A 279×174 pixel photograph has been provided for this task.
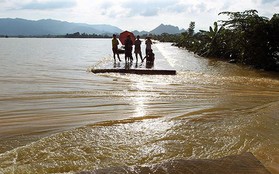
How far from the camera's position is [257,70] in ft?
→ 62.2

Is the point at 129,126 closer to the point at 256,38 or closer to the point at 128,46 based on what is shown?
the point at 128,46

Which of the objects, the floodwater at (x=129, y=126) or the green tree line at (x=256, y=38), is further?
the green tree line at (x=256, y=38)

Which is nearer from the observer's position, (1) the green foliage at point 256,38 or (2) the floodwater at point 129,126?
(2) the floodwater at point 129,126

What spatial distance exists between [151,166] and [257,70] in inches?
628

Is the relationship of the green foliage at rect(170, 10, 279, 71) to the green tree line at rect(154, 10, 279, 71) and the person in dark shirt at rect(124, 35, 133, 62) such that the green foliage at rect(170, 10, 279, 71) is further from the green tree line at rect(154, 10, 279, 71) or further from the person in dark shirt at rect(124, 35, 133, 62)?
the person in dark shirt at rect(124, 35, 133, 62)

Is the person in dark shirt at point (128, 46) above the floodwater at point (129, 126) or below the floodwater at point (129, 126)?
above

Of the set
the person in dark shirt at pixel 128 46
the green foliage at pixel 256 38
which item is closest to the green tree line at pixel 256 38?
the green foliage at pixel 256 38

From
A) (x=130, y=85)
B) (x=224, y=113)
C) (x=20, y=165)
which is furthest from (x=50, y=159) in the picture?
(x=130, y=85)

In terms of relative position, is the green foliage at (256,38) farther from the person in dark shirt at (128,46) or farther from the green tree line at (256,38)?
the person in dark shirt at (128,46)

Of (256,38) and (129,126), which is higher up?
(256,38)

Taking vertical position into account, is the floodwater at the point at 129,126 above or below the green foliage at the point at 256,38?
below

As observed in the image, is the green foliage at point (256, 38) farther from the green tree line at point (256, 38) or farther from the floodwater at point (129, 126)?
the floodwater at point (129, 126)

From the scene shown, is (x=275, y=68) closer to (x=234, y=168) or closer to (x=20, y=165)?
(x=234, y=168)

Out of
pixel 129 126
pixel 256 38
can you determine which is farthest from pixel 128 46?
pixel 129 126
